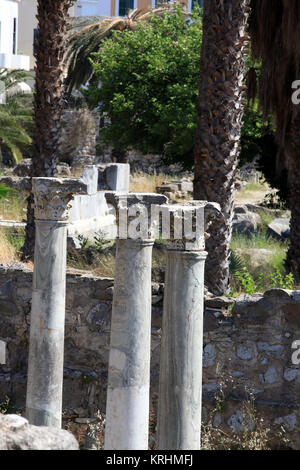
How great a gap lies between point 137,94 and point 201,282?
1462 cm

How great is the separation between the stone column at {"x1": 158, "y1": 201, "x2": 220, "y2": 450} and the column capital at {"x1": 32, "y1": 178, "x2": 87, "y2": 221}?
4.41 feet

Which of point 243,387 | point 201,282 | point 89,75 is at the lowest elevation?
point 243,387

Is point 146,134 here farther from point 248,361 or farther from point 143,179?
point 248,361

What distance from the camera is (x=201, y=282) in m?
5.91

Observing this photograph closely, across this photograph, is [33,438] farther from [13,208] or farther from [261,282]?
[13,208]

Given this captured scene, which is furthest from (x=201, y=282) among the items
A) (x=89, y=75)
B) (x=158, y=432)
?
(x=89, y=75)

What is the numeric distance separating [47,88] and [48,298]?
17.5 ft

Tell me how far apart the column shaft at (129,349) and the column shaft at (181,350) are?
0.59 feet

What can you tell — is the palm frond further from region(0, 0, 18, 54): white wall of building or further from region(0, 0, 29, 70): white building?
region(0, 0, 18, 54): white wall of building

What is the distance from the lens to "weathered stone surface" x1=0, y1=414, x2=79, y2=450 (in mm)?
4027

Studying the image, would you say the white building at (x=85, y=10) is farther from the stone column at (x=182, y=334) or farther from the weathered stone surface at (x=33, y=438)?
the weathered stone surface at (x=33, y=438)

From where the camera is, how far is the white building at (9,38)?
28766 millimetres

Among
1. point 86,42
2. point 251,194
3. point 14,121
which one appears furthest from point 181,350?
point 86,42

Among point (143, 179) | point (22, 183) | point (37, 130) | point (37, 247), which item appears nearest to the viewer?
point (37, 247)
